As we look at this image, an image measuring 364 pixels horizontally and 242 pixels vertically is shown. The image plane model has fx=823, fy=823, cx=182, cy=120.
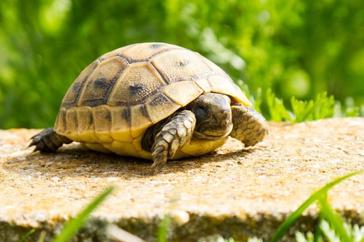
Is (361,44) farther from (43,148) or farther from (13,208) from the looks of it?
(13,208)

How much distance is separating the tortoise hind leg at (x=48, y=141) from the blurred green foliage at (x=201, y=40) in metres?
2.69

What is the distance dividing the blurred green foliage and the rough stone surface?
247cm

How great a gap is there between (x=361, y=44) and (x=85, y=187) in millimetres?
4928

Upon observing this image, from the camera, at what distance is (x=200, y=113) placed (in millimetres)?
3736

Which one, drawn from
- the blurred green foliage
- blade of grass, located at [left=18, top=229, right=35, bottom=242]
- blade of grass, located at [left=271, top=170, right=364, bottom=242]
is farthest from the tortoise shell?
the blurred green foliage

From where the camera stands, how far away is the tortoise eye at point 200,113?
3721 mm

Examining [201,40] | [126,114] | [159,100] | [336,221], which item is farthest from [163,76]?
[201,40]

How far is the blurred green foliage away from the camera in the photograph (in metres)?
6.74

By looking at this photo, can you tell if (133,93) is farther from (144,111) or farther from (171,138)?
(171,138)

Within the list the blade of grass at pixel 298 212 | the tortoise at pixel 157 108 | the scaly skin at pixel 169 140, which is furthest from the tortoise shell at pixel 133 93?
the blade of grass at pixel 298 212

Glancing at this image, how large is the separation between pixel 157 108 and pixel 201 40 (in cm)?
322

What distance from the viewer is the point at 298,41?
24.1 ft

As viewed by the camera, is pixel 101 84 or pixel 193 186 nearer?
pixel 193 186

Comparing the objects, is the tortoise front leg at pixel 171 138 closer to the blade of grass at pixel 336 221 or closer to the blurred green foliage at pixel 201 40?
the blade of grass at pixel 336 221
